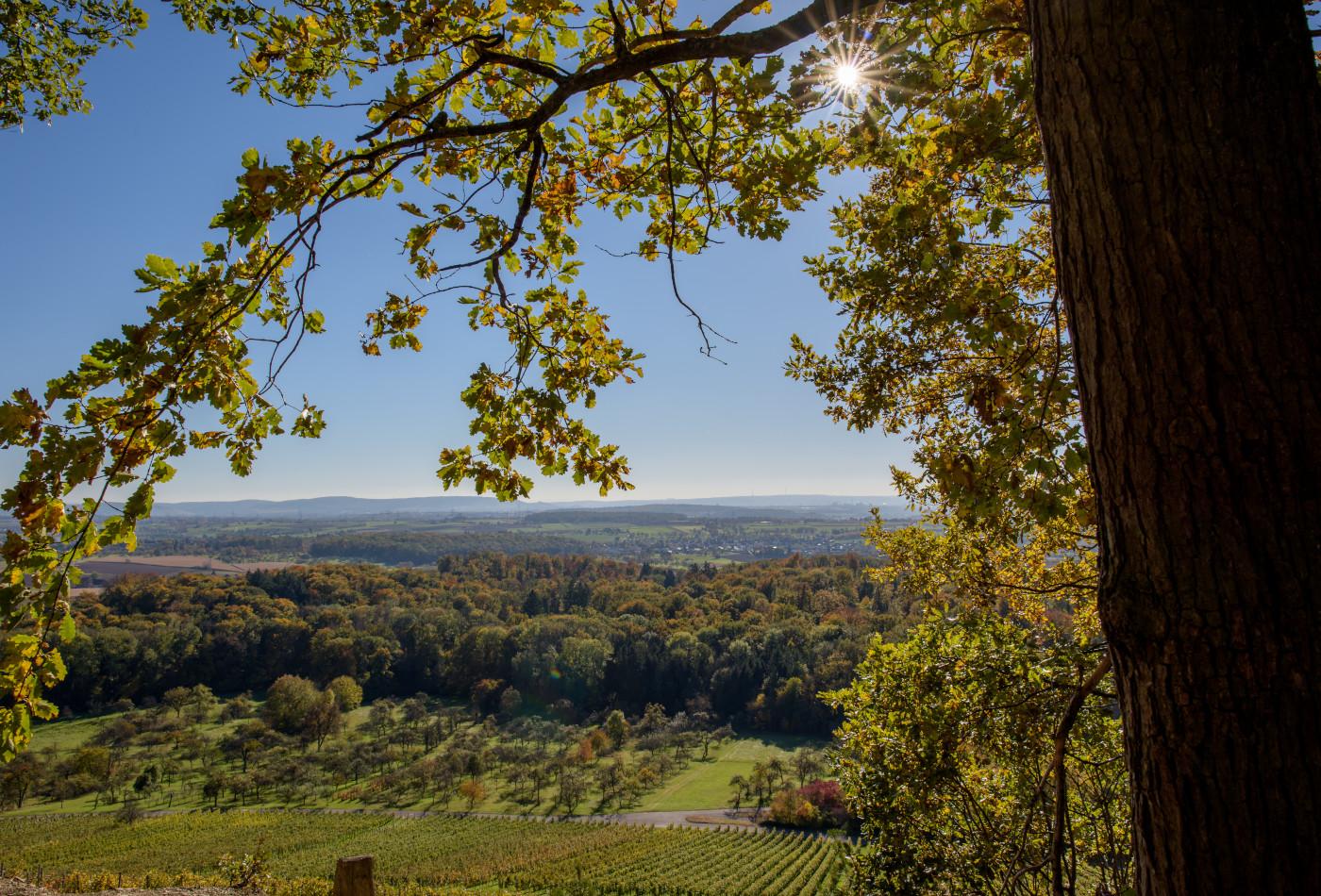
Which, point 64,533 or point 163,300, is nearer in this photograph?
point 64,533

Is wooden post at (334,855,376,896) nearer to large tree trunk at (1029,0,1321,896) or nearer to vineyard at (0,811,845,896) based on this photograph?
large tree trunk at (1029,0,1321,896)

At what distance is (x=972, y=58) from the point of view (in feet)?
10.2

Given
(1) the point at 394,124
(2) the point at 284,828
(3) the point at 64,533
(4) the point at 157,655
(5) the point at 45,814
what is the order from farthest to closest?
(4) the point at 157,655 → (5) the point at 45,814 → (2) the point at 284,828 → (1) the point at 394,124 → (3) the point at 64,533

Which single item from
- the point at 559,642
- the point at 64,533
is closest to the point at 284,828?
the point at 559,642

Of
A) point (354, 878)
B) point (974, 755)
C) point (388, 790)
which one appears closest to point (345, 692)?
point (388, 790)

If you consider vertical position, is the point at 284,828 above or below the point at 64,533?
below

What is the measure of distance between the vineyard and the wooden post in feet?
98.7

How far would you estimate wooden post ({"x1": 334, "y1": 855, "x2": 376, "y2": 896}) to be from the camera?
3.22 m

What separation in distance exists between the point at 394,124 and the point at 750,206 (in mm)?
1744

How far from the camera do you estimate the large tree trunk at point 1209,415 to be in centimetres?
102

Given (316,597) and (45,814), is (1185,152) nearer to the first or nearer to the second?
(45,814)

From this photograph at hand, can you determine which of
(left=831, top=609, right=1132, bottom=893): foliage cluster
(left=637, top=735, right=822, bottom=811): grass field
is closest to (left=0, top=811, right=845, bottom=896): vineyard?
(left=637, top=735, right=822, bottom=811): grass field

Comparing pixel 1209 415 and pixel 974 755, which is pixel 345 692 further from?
pixel 1209 415

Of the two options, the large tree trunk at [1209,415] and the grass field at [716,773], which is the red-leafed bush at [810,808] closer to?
the grass field at [716,773]
